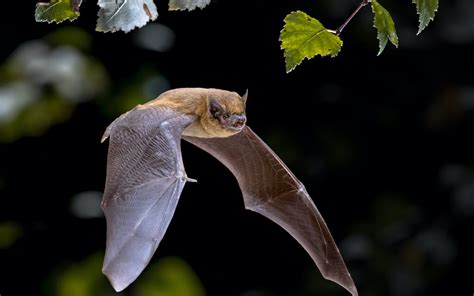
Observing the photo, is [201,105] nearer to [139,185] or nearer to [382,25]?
[139,185]

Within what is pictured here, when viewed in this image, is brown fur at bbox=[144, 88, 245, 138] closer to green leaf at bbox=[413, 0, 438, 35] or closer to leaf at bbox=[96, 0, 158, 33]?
leaf at bbox=[96, 0, 158, 33]

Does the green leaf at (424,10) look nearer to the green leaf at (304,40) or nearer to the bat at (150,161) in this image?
the green leaf at (304,40)

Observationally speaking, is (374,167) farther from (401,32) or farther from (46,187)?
(46,187)

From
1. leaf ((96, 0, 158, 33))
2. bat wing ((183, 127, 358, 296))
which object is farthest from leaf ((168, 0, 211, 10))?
bat wing ((183, 127, 358, 296))

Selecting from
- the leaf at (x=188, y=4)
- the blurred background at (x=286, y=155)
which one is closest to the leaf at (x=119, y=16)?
the leaf at (x=188, y=4)

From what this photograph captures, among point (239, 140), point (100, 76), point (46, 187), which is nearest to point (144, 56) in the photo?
point (100, 76)

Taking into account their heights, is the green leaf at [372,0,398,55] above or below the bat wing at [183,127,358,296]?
above

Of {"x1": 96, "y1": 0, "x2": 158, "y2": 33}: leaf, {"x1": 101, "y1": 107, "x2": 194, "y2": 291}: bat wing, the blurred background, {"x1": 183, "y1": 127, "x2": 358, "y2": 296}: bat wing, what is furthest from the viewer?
the blurred background
